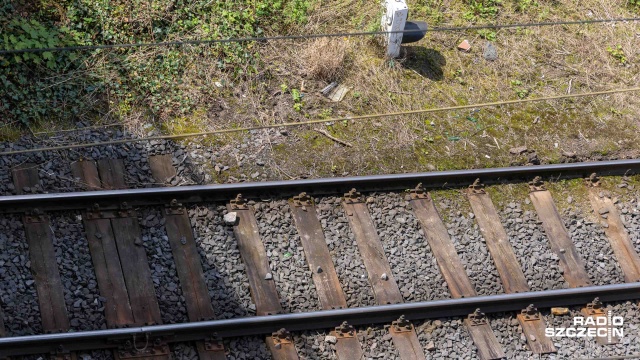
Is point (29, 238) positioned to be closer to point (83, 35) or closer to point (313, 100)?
point (83, 35)

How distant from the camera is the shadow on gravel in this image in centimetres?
1071

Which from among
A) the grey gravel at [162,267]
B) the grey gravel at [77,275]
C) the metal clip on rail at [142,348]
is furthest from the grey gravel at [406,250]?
the grey gravel at [77,275]

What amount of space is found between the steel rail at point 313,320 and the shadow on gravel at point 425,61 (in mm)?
3186

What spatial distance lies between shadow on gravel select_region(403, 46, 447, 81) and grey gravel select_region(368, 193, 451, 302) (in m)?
2.09

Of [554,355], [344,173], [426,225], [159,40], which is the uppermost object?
[159,40]

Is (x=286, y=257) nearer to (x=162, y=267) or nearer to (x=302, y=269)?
(x=302, y=269)

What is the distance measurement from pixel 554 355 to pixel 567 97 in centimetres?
366

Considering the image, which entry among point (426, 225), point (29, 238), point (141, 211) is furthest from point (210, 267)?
point (426, 225)

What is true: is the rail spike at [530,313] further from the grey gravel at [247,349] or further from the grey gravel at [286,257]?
the grey gravel at [247,349]

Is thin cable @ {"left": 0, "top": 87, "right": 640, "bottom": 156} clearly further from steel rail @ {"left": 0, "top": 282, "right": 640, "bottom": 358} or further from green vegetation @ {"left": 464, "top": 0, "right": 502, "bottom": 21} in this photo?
steel rail @ {"left": 0, "top": 282, "right": 640, "bottom": 358}

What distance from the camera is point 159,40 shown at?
400 inches

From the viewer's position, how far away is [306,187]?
8984mm

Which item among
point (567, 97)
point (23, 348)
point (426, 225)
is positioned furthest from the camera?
point (567, 97)

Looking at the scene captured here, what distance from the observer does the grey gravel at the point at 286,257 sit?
324 inches
